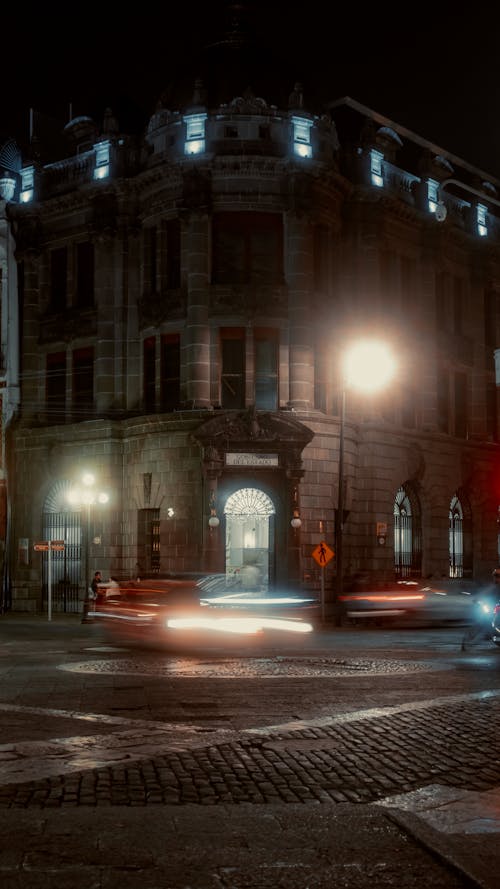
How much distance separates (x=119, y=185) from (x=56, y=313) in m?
5.73

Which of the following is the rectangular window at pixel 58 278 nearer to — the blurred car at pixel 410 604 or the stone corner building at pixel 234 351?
the stone corner building at pixel 234 351

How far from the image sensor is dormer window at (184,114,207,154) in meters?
→ 38.4

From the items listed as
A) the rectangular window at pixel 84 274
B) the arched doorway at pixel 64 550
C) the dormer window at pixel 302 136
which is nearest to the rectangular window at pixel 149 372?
the rectangular window at pixel 84 274

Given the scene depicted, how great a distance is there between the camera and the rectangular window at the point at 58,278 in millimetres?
43031

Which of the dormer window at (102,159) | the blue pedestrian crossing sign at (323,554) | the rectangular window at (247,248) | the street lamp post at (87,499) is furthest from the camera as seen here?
the dormer window at (102,159)

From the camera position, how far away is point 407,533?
4366 centimetres

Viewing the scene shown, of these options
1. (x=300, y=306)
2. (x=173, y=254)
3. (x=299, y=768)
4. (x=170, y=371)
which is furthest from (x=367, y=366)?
(x=299, y=768)

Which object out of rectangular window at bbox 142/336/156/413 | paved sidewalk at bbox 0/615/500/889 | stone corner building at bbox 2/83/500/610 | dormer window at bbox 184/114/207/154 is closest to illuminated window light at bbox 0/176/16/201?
stone corner building at bbox 2/83/500/610

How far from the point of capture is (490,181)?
5381 cm

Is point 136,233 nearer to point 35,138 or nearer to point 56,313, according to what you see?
point 56,313

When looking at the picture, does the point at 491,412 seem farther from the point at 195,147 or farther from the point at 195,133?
the point at 195,133

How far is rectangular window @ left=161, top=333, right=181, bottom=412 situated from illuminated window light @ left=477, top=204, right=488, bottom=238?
16766mm

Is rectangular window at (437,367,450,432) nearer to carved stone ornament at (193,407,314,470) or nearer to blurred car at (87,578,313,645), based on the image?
carved stone ornament at (193,407,314,470)

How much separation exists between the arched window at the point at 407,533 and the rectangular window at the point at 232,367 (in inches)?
347
